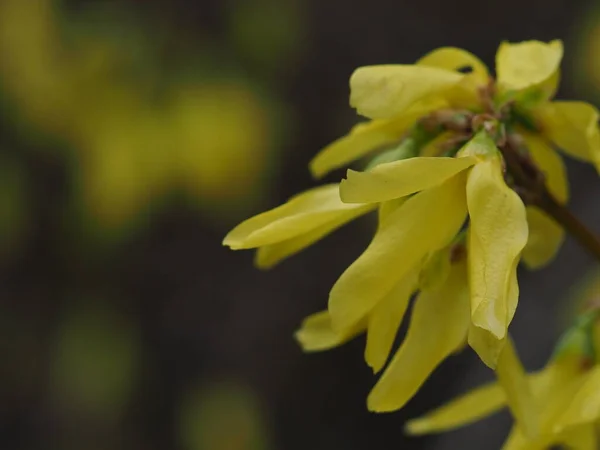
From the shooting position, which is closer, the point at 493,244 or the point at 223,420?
the point at 493,244

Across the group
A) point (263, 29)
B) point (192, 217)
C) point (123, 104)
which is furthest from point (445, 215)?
point (192, 217)

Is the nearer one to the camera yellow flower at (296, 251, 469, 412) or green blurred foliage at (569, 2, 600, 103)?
yellow flower at (296, 251, 469, 412)

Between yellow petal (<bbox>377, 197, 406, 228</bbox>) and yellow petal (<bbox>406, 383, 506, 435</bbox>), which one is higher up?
yellow petal (<bbox>377, 197, 406, 228</bbox>)

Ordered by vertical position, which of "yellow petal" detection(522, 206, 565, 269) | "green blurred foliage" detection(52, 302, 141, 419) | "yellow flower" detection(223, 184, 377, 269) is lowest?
"green blurred foliage" detection(52, 302, 141, 419)

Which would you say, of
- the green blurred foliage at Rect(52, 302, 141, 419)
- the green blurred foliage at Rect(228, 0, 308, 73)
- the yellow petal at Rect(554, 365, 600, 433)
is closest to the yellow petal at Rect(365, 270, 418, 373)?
the yellow petal at Rect(554, 365, 600, 433)

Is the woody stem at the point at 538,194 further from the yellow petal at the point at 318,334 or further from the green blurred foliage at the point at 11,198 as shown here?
the green blurred foliage at the point at 11,198

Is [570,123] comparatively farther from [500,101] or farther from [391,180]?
[391,180]

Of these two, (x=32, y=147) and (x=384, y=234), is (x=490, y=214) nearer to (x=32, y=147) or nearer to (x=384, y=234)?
(x=384, y=234)

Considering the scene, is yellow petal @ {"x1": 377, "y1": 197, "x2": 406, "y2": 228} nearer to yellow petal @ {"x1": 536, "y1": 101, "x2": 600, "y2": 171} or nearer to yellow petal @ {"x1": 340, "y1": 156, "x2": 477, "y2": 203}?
yellow petal @ {"x1": 340, "y1": 156, "x2": 477, "y2": 203}
